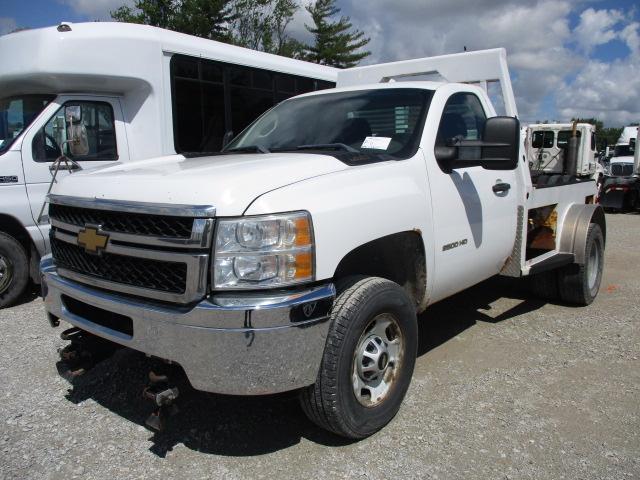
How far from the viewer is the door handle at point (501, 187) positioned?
4180 mm

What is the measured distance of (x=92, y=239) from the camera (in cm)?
288

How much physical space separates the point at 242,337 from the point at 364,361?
2.84 feet

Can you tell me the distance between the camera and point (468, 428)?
3.29m

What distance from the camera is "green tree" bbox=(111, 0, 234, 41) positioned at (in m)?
24.8

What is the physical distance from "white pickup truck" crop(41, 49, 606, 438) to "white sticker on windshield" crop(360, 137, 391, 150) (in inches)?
0.4

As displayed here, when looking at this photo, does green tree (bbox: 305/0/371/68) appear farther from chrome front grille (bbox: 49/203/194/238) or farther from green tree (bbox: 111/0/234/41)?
chrome front grille (bbox: 49/203/194/238)

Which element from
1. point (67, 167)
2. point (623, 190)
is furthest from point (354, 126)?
point (623, 190)

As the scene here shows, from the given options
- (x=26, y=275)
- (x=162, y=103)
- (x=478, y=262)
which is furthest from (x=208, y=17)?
(x=478, y=262)

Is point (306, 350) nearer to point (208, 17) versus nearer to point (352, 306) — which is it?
point (352, 306)

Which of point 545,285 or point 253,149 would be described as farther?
point 545,285

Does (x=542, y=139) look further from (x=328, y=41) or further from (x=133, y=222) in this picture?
(x=328, y=41)

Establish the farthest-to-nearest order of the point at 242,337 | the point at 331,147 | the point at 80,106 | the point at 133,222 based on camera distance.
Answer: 1. the point at 80,106
2. the point at 331,147
3. the point at 133,222
4. the point at 242,337

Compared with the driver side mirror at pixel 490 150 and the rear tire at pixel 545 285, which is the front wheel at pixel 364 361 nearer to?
the driver side mirror at pixel 490 150

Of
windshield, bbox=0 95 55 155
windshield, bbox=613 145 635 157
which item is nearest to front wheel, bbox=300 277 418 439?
windshield, bbox=0 95 55 155
